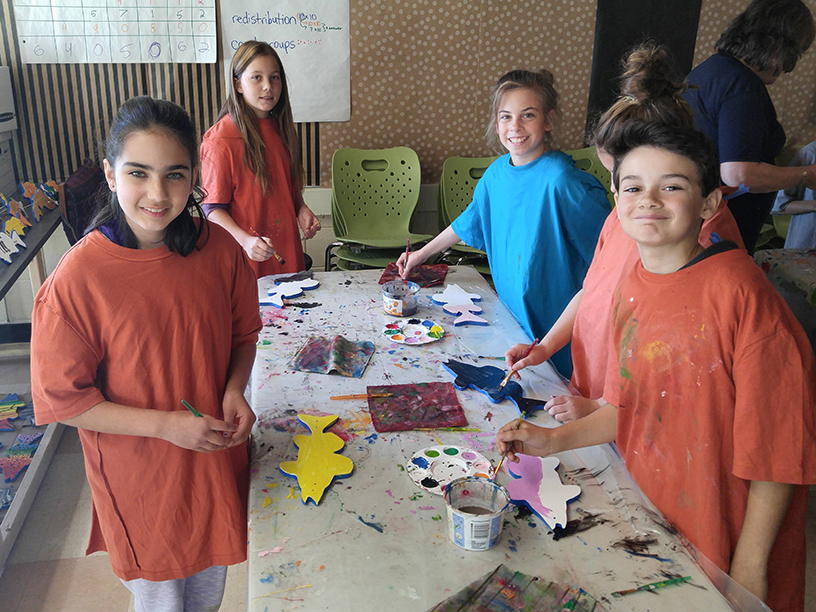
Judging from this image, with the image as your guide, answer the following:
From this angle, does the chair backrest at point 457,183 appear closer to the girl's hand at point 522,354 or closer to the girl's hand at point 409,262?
the girl's hand at point 409,262

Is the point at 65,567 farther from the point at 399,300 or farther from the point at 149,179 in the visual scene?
the point at 149,179

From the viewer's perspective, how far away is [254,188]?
239 centimetres

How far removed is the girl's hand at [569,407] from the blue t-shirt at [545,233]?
20.5 inches

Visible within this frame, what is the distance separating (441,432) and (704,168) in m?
0.66

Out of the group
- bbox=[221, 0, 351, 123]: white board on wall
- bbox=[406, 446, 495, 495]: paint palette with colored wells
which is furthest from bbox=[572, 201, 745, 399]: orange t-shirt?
bbox=[221, 0, 351, 123]: white board on wall

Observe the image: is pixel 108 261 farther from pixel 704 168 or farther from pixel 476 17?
pixel 476 17

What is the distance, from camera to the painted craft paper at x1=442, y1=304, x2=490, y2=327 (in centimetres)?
176

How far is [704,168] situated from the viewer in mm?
1062

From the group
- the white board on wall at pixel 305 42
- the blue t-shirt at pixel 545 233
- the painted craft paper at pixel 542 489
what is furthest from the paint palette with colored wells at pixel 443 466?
Result: the white board on wall at pixel 305 42

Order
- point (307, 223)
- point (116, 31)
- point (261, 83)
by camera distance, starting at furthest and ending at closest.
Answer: point (116, 31)
point (307, 223)
point (261, 83)

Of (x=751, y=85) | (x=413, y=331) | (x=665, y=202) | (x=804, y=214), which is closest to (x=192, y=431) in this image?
(x=413, y=331)

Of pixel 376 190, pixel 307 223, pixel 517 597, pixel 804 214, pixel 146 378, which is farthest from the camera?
pixel 376 190

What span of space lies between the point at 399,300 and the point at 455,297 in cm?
23

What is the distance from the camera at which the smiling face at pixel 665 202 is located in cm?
106
